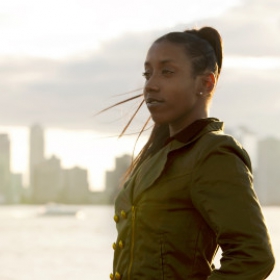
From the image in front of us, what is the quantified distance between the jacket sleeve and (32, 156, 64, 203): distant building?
11035cm

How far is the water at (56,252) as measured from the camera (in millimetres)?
49562

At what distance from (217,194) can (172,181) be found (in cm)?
16

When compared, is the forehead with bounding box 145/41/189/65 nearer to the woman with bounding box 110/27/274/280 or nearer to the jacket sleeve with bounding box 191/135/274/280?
the woman with bounding box 110/27/274/280

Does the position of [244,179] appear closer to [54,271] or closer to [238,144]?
[238,144]

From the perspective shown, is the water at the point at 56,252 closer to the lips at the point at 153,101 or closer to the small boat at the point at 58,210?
the small boat at the point at 58,210

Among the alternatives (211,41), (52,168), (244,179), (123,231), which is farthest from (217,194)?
(52,168)

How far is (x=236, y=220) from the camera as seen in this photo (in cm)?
243

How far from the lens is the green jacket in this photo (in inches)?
95.7

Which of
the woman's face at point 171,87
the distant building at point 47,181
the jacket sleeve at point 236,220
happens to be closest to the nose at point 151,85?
the woman's face at point 171,87

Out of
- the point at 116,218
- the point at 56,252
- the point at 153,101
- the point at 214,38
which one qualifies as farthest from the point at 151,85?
the point at 56,252

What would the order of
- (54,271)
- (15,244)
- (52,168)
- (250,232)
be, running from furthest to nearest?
1. (52,168)
2. (15,244)
3. (54,271)
4. (250,232)

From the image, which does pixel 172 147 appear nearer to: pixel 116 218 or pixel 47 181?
pixel 116 218

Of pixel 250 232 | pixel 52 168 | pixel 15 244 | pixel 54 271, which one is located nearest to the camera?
pixel 250 232

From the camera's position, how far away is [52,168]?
115500 mm
